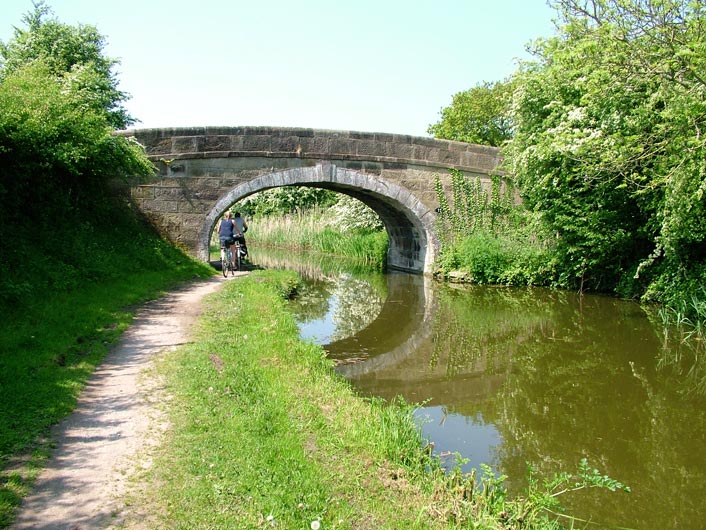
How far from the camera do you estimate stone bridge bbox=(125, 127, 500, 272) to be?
1219cm

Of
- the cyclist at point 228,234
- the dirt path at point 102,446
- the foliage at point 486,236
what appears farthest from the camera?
the foliage at point 486,236

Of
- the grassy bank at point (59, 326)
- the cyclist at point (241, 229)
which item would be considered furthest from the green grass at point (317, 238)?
the grassy bank at point (59, 326)

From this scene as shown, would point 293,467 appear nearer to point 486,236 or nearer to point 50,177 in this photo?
point 50,177

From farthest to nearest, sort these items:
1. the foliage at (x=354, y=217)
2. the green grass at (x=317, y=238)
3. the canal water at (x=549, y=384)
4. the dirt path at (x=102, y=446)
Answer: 1. the foliage at (x=354, y=217)
2. the green grass at (x=317, y=238)
3. the canal water at (x=549, y=384)
4. the dirt path at (x=102, y=446)

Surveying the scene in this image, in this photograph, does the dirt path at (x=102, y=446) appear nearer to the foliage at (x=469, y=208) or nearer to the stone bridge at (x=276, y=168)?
the stone bridge at (x=276, y=168)

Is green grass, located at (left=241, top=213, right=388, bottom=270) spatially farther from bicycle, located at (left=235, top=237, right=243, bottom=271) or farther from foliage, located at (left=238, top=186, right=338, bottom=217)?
bicycle, located at (left=235, top=237, right=243, bottom=271)

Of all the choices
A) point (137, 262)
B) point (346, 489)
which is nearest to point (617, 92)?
point (346, 489)

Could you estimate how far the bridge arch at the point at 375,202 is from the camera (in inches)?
493

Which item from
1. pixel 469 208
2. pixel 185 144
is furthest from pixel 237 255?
pixel 469 208

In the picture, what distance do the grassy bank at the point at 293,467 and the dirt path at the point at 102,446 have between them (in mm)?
132

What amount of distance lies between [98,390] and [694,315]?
808 cm

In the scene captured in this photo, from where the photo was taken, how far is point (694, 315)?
350 inches

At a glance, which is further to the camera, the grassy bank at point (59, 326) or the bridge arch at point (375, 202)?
the bridge arch at point (375, 202)

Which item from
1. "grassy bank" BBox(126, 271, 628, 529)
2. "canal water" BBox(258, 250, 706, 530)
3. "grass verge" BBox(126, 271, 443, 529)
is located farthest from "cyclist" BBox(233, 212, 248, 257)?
"grassy bank" BBox(126, 271, 628, 529)
